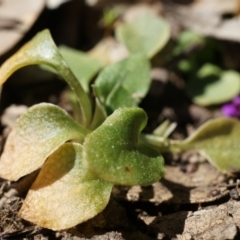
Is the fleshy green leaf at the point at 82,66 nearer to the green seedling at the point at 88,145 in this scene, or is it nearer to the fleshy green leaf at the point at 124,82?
the green seedling at the point at 88,145

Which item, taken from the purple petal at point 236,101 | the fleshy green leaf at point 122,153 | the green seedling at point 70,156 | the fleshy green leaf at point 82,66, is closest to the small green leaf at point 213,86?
the purple petal at point 236,101

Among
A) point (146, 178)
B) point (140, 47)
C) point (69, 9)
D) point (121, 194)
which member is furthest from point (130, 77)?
point (69, 9)

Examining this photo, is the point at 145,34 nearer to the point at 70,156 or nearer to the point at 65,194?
the point at 70,156

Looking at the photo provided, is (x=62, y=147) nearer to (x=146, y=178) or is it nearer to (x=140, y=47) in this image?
(x=146, y=178)

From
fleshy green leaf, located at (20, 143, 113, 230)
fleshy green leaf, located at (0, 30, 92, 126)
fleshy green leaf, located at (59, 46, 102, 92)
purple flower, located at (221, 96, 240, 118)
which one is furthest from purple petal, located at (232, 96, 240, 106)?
fleshy green leaf, located at (20, 143, 113, 230)

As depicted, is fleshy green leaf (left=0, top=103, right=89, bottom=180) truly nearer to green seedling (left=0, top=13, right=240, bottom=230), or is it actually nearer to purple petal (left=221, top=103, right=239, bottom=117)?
green seedling (left=0, top=13, right=240, bottom=230)
